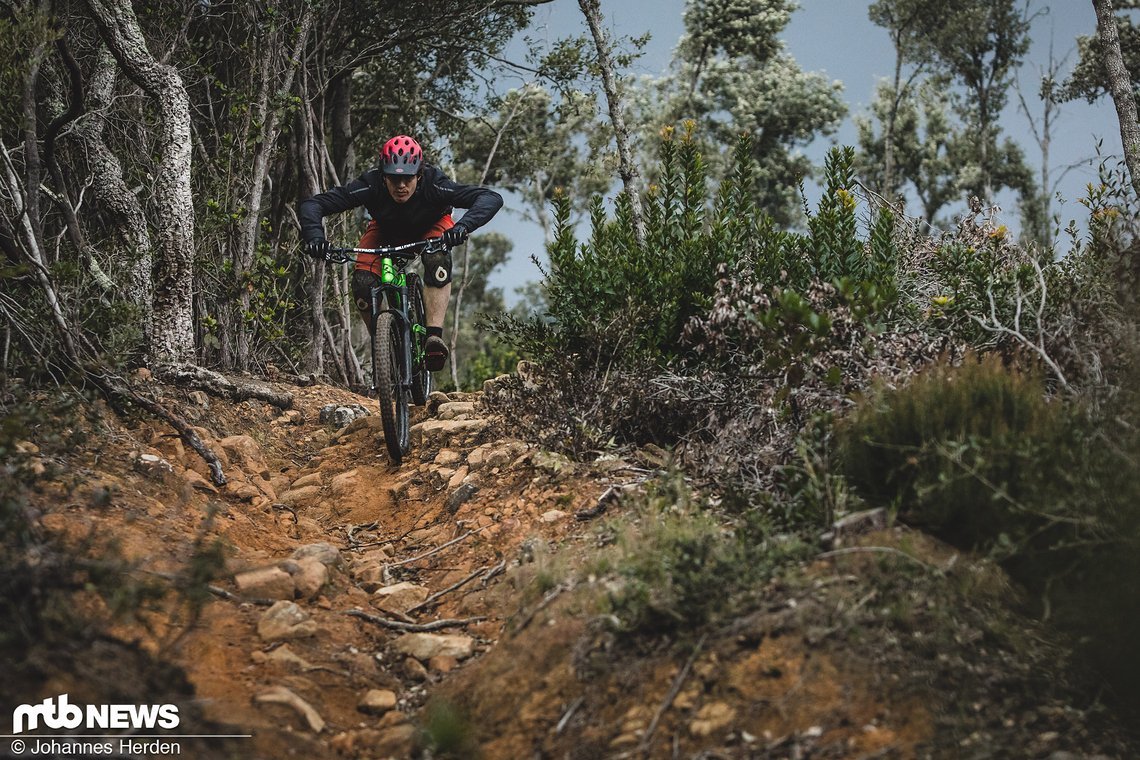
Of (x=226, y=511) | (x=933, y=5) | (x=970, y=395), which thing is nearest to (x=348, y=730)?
(x=226, y=511)

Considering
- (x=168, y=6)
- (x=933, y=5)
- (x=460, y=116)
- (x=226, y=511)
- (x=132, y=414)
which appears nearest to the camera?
(x=226, y=511)

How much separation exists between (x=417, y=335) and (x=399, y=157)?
1.34m

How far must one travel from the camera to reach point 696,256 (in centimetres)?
571

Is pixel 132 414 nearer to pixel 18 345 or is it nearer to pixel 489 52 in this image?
pixel 18 345

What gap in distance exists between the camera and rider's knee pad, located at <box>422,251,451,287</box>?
21.2ft

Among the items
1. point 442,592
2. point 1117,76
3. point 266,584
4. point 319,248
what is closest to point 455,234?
point 319,248

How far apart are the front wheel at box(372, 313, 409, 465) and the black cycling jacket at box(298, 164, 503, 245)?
2.37 feet

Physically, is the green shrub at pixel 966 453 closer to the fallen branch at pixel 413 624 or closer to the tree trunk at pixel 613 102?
the fallen branch at pixel 413 624

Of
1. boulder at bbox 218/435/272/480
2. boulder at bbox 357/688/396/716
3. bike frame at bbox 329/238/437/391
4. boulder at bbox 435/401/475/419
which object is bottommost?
boulder at bbox 357/688/396/716

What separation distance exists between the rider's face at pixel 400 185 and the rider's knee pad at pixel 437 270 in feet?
1.77

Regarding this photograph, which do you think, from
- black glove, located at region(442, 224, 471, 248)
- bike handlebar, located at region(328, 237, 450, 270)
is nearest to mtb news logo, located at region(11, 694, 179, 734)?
bike handlebar, located at region(328, 237, 450, 270)

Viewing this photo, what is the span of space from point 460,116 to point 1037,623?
12942mm

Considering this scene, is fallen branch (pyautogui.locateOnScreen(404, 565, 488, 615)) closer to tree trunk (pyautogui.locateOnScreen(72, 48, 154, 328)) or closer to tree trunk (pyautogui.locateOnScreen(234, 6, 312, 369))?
tree trunk (pyautogui.locateOnScreen(72, 48, 154, 328))

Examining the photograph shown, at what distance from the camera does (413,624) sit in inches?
154
